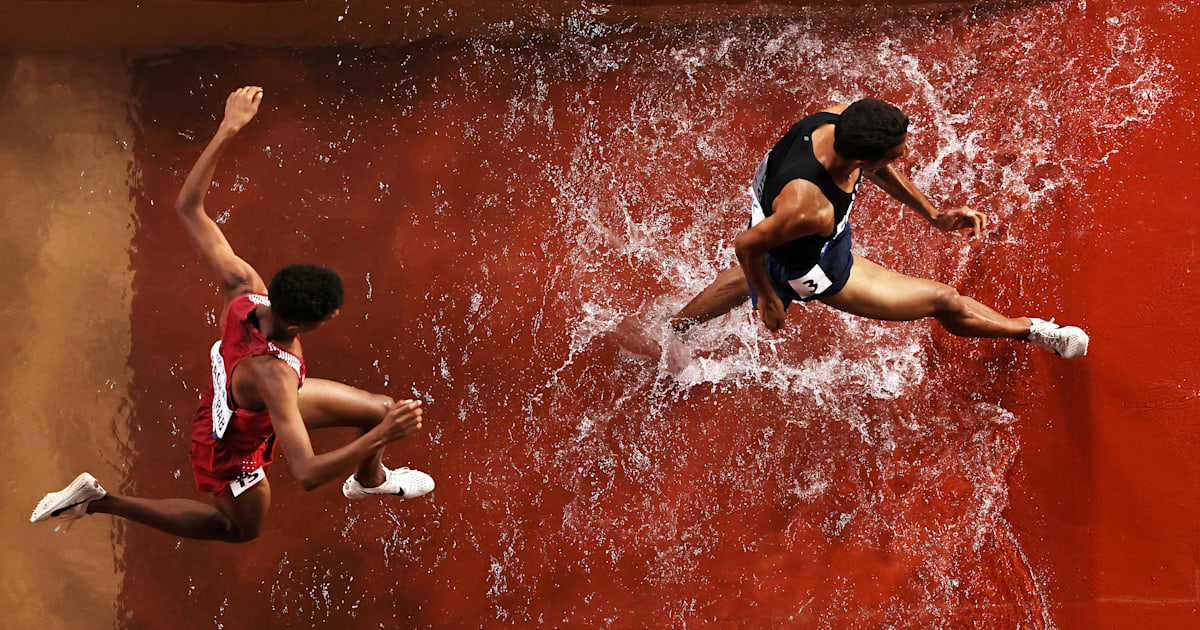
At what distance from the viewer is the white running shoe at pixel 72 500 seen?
3.07m

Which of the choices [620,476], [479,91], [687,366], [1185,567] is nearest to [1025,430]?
[1185,567]

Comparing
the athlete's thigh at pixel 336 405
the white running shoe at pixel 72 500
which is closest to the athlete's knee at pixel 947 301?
the athlete's thigh at pixel 336 405

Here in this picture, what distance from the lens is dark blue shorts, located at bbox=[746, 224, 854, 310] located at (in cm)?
298

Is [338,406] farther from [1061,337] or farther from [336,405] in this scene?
[1061,337]

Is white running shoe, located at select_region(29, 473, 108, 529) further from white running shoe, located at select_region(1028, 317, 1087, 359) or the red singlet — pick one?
white running shoe, located at select_region(1028, 317, 1087, 359)

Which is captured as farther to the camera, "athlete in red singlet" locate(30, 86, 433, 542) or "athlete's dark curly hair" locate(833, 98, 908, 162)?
"athlete's dark curly hair" locate(833, 98, 908, 162)

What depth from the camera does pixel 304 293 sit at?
7.78ft

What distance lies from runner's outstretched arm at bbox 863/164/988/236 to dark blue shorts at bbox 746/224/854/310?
29 cm

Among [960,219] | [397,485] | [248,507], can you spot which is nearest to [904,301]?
[960,219]

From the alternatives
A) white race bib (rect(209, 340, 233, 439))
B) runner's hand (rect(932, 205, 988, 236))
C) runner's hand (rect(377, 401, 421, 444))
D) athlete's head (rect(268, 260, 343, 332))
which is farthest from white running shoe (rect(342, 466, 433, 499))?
runner's hand (rect(932, 205, 988, 236))

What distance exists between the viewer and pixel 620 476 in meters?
3.84

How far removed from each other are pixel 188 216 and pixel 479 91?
1949mm

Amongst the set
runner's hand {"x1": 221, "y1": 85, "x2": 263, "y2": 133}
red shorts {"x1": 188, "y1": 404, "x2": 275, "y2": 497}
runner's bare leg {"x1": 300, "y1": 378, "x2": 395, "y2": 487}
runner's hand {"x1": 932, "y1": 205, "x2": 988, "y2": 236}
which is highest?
runner's hand {"x1": 221, "y1": 85, "x2": 263, "y2": 133}

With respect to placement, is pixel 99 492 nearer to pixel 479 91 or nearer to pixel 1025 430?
pixel 479 91
